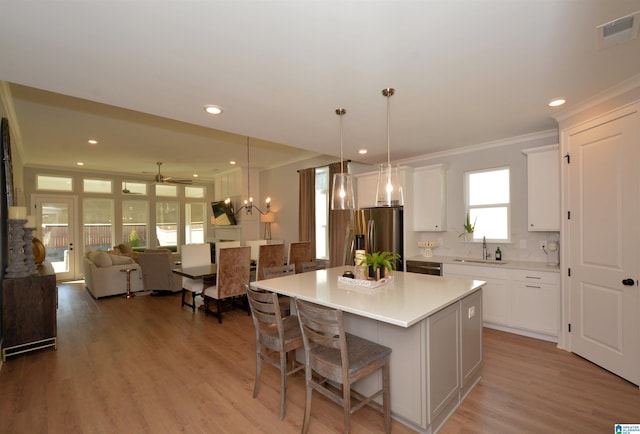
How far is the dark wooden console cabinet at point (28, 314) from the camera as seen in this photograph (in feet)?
10.3

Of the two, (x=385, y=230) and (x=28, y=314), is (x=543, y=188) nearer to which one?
A: (x=385, y=230)

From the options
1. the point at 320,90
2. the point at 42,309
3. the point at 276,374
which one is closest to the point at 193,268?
the point at 42,309

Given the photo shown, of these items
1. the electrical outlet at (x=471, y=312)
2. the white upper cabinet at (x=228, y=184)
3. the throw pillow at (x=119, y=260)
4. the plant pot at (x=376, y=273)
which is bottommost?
the throw pillow at (x=119, y=260)

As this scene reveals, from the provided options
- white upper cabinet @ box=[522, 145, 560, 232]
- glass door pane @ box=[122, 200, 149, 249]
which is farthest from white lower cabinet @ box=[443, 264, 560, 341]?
glass door pane @ box=[122, 200, 149, 249]

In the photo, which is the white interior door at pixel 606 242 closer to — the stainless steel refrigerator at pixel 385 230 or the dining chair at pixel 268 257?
the stainless steel refrigerator at pixel 385 230

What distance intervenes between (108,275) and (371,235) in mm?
5157

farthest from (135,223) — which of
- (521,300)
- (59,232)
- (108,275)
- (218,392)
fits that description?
(521,300)

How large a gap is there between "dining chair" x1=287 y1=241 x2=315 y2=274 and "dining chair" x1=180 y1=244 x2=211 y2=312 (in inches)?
57.5

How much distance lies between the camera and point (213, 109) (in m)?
2.97

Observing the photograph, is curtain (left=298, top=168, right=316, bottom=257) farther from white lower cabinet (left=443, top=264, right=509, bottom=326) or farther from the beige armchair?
white lower cabinet (left=443, top=264, right=509, bottom=326)

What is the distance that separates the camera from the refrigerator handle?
15.8ft

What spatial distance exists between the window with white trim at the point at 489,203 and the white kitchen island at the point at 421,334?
2.09m

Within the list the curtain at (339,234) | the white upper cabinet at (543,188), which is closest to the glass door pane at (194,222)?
the curtain at (339,234)

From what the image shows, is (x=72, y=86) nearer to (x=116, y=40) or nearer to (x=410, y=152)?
(x=116, y=40)
